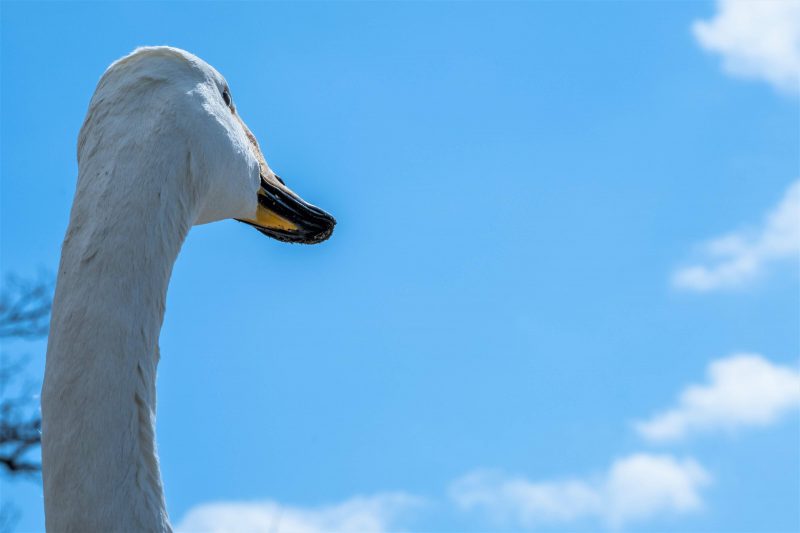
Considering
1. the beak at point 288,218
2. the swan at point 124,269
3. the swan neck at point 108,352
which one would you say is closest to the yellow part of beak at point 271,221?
the beak at point 288,218

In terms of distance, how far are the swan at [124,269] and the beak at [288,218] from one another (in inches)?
16.7

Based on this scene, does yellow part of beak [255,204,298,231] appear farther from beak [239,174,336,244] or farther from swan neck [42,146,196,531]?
swan neck [42,146,196,531]

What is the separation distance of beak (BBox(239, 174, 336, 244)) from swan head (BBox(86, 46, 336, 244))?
180 millimetres

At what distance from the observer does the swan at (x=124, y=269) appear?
3164 mm

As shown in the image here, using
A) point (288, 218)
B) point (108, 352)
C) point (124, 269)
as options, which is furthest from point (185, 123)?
point (288, 218)

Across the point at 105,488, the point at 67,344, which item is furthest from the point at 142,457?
the point at 67,344

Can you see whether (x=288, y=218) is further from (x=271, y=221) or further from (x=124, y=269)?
(x=124, y=269)

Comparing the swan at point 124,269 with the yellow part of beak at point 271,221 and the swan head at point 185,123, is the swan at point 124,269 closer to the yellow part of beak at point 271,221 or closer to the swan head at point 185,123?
the swan head at point 185,123

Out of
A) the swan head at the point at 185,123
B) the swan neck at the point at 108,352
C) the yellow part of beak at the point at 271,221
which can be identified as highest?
the yellow part of beak at the point at 271,221

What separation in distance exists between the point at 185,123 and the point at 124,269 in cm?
56

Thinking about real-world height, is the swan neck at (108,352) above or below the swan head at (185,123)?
below

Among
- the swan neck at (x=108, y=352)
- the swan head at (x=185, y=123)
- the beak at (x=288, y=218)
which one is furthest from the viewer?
the beak at (x=288, y=218)

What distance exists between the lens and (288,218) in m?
4.54

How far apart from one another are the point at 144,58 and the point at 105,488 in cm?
143
